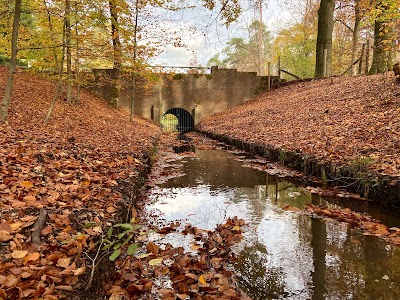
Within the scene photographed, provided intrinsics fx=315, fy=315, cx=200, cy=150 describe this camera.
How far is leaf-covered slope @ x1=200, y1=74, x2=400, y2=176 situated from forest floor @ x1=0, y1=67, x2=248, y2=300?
3294 millimetres

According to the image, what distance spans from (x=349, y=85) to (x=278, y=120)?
346cm

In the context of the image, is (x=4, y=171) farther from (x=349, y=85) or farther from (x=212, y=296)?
(x=349, y=85)

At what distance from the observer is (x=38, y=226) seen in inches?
102

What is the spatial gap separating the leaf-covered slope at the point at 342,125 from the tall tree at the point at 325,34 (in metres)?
3.05

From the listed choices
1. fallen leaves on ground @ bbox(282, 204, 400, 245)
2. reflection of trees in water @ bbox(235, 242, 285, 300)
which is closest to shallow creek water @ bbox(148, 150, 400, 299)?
reflection of trees in water @ bbox(235, 242, 285, 300)

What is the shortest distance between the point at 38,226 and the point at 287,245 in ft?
8.19

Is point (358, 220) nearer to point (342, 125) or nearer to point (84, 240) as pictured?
point (84, 240)

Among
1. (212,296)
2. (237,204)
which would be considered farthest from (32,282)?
(237,204)

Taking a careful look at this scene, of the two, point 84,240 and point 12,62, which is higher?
point 12,62

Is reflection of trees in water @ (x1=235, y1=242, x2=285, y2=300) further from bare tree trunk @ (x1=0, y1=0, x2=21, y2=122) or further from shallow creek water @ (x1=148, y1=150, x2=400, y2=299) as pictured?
bare tree trunk @ (x1=0, y1=0, x2=21, y2=122)

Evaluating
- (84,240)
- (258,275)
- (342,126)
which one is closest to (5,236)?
(84,240)

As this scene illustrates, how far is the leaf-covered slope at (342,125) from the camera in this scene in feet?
19.2

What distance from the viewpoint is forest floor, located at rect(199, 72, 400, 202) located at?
5645 mm

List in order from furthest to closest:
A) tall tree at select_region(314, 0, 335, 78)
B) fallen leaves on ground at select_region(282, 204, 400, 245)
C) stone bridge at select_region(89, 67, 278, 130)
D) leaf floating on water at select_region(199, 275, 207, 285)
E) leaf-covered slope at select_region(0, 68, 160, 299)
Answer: stone bridge at select_region(89, 67, 278, 130) < tall tree at select_region(314, 0, 335, 78) < fallen leaves on ground at select_region(282, 204, 400, 245) < leaf floating on water at select_region(199, 275, 207, 285) < leaf-covered slope at select_region(0, 68, 160, 299)
